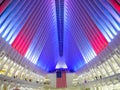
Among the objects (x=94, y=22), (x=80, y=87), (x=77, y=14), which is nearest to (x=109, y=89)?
(x=94, y=22)

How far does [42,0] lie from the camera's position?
2734cm

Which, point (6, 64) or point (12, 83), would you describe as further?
point (12, 83)

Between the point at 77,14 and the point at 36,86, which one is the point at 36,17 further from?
the point at 36,86

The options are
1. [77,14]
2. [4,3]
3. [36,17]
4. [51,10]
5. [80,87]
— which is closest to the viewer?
[4,3]

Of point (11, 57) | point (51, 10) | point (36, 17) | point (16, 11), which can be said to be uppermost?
point (51, 10)

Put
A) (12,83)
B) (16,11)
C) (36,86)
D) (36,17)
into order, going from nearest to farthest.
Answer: (16,11), (12,83), (36,17), (36,86)

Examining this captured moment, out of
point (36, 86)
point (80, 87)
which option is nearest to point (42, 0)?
point (36, 86)

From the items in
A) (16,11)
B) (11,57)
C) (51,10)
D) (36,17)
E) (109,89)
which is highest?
(51,10)

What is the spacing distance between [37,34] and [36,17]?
481 cm

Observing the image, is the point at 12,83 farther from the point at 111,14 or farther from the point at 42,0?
the point at 111,14

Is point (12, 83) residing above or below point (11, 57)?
below

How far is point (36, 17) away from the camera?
2912 cm

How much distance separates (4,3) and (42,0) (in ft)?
22.8

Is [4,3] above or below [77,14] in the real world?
below
